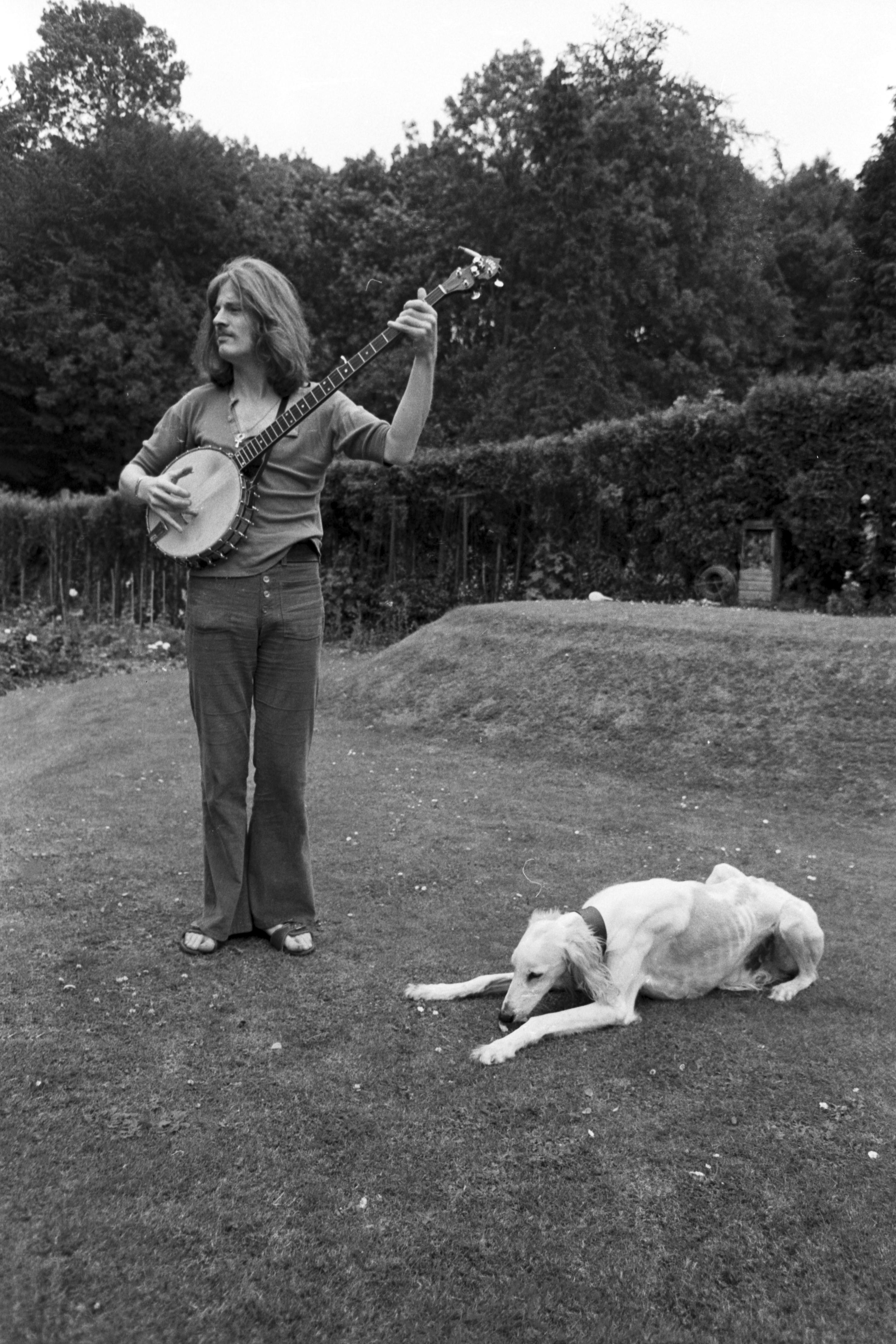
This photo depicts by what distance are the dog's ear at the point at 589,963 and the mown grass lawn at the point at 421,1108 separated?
0.52 feet

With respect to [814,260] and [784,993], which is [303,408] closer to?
[784,993]

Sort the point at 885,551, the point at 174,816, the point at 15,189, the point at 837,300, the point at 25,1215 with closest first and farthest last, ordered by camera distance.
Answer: the point at 25,1215
the point at 174,816
the point at 885,551
the point at 15,189
the point at 837,300

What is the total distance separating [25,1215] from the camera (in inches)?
105

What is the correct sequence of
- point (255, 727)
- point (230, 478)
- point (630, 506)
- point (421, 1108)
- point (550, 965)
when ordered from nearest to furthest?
point (421, 1108), point (550, 965), point (230, 478), point (255, 727), point (630, 506)

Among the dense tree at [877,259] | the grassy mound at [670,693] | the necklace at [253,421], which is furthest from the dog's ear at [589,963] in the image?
the dense tree at [877,259]

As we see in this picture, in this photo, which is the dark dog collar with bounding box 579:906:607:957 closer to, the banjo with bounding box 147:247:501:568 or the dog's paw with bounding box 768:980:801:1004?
the dog's paw with bounding box 768:980:801:1004

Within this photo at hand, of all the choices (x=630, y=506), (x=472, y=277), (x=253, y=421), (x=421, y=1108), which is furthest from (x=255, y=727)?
(x=630, y=506)

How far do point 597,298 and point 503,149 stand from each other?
6.36 m

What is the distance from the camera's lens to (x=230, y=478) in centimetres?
407

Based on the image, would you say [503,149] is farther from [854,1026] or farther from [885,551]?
[854,1026]

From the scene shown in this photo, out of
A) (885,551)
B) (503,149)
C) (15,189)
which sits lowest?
(885,551)

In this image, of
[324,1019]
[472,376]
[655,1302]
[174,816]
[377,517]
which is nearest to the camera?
[655,1302]

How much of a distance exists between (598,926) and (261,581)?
1745mm

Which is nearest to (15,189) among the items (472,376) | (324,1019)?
(472,376)
